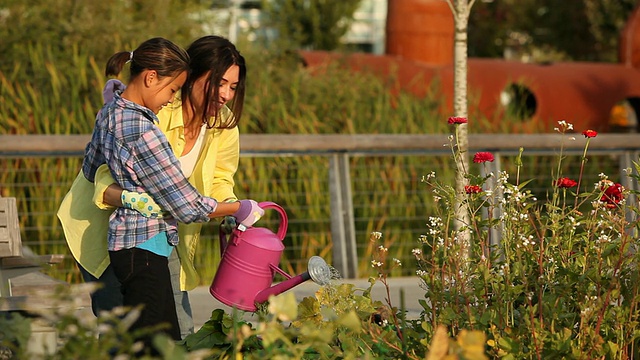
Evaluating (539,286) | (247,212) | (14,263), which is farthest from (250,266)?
(14,263)


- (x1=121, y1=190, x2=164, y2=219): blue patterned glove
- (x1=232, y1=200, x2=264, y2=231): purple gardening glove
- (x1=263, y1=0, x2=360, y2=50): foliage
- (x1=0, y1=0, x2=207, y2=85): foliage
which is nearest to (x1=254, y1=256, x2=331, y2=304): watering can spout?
(x1=232, y1=200, x2=264, y2=231): purple gardening glove

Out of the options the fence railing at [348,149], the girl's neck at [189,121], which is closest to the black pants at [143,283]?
the girl's neck at [189,121]

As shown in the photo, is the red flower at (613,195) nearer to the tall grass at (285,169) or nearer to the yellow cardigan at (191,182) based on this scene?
the yellow cardigan at (191,182)

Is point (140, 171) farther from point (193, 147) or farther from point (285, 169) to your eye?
point (285, 169)

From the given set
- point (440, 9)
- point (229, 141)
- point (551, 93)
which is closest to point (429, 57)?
point (440, 9)

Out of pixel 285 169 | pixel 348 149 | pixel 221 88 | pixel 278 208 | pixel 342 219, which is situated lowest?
pixel 342 219

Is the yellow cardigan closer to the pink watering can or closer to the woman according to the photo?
the woman

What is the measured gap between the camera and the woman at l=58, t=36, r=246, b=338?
138 inches

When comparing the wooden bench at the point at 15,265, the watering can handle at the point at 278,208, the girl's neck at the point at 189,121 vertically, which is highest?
the girl's neck at the point at 189,121

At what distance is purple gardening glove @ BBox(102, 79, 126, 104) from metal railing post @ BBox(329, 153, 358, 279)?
10.4ft

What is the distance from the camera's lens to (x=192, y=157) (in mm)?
3719

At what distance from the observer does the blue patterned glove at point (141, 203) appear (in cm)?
332

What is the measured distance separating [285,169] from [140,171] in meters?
3.99

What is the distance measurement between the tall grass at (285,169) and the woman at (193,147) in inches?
107
